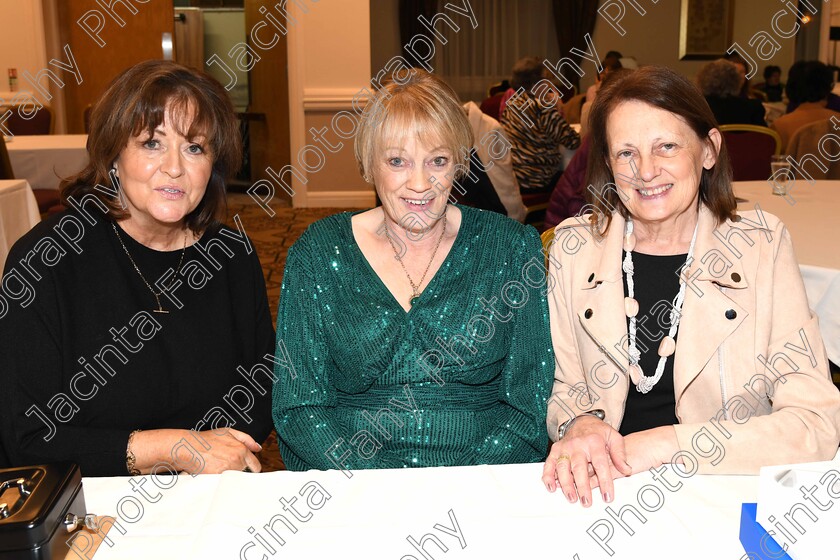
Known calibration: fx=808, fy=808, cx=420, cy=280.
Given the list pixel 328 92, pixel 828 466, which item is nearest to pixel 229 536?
pixel 828 466

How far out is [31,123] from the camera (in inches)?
245

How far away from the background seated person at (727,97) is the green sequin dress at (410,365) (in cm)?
425

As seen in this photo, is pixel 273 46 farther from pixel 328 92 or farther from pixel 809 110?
pixel 809 110

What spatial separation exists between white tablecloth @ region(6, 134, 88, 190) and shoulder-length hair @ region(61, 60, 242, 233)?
139 inches

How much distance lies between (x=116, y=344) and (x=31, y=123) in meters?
5.28

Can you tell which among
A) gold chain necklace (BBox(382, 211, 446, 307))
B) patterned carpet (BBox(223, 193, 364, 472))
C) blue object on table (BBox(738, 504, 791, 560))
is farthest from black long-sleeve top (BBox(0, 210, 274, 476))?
patterned carpet (BBox(223, 193, 364, 472))

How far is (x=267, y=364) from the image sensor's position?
1898 millimetres

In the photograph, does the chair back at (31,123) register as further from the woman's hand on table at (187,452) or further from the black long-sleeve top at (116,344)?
the woman's hand on table at (187,452)

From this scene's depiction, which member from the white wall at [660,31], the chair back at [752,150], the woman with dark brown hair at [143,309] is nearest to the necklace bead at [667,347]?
the woman with dark brown hair at [143,309]

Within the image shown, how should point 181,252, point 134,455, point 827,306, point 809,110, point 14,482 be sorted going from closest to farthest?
point 14,482
point 134,455
point 181,252
point 827,306
point 809,110

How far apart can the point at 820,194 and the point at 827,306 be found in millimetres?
1243

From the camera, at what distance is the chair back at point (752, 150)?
426cm

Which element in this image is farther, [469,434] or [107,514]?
[469,434]

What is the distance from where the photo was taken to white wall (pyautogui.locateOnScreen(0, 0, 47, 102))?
7.57 metres
